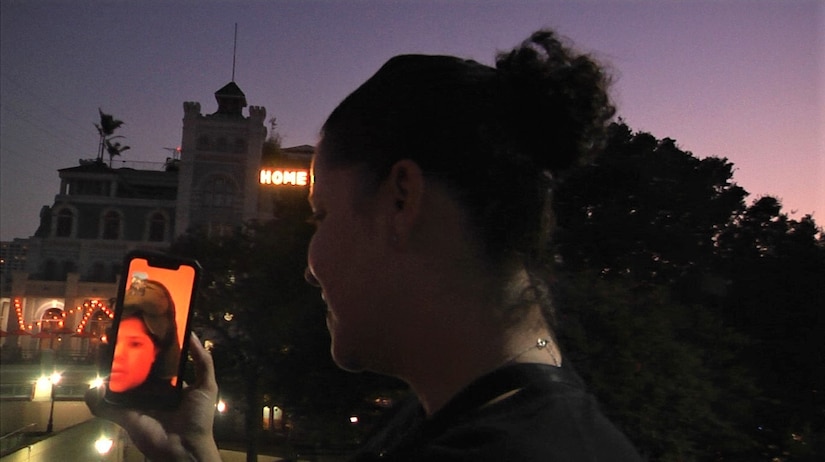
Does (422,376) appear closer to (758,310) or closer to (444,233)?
(444,233)

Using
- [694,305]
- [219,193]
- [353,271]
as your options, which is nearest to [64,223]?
[219,193]

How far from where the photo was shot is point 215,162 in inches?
650

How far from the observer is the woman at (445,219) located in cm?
57

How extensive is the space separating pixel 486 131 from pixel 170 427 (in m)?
0.52

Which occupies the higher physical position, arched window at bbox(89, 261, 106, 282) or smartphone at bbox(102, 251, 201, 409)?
arched window at bbox(89, 261, 106, 282)

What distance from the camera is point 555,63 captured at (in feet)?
2.11

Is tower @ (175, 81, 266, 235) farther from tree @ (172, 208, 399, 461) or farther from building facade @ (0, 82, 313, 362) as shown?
tree @ (172, 208, 399, 461)

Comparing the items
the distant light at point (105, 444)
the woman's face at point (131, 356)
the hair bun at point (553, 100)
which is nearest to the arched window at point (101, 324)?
the woman's face at point (131, 356)

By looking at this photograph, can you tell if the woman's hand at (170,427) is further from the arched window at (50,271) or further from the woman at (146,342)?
the arched window at (50,271)

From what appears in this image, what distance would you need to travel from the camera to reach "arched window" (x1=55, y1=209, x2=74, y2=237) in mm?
17125

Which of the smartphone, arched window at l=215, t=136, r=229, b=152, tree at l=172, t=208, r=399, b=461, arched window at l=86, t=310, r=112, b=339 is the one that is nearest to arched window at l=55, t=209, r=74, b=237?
arched window at l=215, t=136, r=229, b=152

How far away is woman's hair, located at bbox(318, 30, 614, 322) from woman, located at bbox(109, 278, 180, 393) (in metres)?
0.37

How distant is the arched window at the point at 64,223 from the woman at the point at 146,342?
17838mm

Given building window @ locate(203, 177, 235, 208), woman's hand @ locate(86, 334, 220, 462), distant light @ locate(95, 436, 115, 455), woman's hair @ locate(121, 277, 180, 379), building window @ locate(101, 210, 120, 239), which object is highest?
building window @ locate(203, 177, 235, 208)
